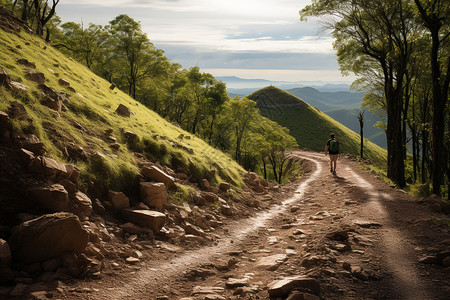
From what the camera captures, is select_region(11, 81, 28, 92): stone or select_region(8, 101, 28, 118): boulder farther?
select_region(11, 81, 28, 92): stone

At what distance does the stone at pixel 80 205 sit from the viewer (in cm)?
692

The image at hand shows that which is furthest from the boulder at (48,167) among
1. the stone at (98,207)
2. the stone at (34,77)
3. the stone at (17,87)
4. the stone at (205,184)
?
the stone at (205,184)

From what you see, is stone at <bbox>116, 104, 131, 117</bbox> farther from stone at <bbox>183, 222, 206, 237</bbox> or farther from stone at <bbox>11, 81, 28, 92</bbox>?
stone at <bbox>183, 222, 206, 237</bbox>

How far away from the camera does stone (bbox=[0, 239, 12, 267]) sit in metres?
4.83

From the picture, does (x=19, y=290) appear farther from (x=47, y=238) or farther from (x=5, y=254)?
(x=47, y=238)

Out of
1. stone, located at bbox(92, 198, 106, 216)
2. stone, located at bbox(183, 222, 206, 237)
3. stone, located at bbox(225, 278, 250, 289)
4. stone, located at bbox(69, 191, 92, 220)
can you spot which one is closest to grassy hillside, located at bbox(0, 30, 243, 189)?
stone, located at bbox(92, 198, 106, 216)

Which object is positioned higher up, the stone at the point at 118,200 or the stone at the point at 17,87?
the stone at the point at 17,87

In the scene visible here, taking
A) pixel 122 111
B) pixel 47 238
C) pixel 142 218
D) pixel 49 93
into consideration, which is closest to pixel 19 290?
pixel 47 238

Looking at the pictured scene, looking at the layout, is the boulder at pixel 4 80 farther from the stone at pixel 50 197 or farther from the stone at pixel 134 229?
the stone at pixel 134 229

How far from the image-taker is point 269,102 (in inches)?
5827

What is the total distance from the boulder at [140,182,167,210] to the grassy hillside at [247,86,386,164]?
9858cm

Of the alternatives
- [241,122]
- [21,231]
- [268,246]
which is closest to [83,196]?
[21,231]

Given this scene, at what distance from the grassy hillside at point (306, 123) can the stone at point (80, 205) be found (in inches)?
3985

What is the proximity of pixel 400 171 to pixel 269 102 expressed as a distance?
132083 mm
